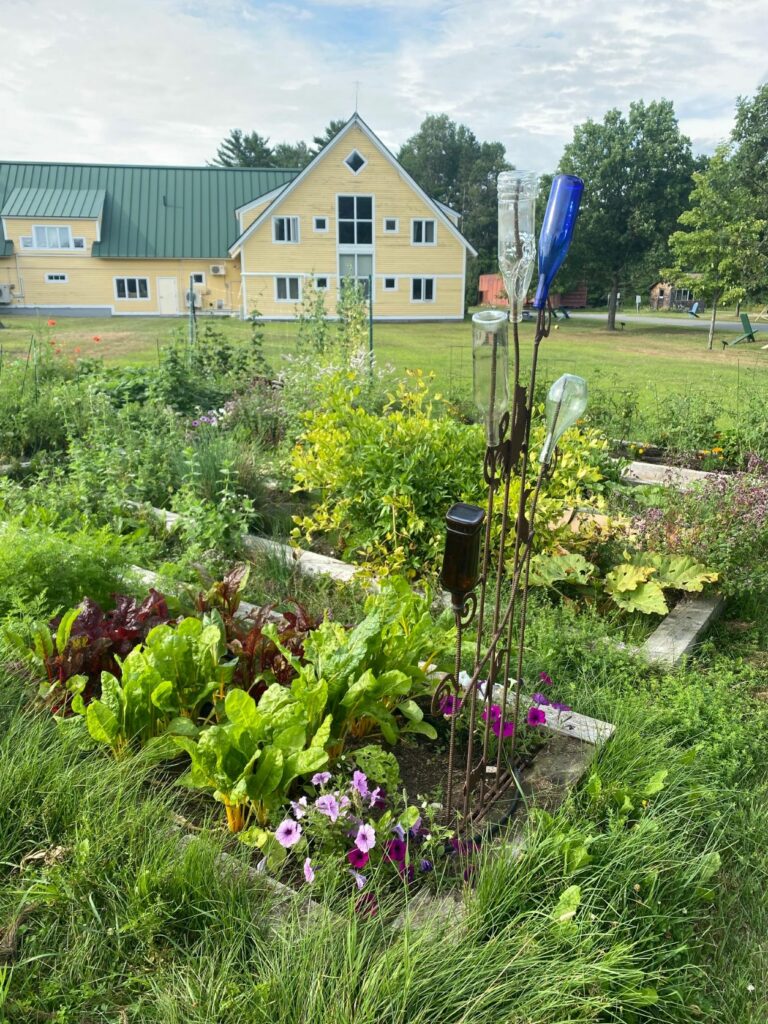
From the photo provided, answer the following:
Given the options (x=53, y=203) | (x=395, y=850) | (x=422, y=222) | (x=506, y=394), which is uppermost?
(x=53, y=203)

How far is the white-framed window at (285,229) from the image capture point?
28.8 metres

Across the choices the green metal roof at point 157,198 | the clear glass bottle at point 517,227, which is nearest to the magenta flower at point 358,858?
the clear glass bottle at point 517,227

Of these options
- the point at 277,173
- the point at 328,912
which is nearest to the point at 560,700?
the point at 328,912

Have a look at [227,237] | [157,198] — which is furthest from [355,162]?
[157,198]

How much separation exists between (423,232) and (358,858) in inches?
1195

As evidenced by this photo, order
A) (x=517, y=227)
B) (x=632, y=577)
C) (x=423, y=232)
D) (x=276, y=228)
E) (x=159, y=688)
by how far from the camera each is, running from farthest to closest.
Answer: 1. (x=423, y=232)
2. (x=276, y=228)
3. (x=632, y=577)
4. (x=159, y=688)
5. (x=517, y=227)

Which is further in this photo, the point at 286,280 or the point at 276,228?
the point at 286,280

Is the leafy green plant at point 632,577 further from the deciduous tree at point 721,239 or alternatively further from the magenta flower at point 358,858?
the deciduous tree at point 721,239

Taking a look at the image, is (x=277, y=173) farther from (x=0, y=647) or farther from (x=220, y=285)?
(x=0, y=647)

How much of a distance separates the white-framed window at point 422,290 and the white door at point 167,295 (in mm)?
9926

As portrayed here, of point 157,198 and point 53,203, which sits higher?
point 157,198

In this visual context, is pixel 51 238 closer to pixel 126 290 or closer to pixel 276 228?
pixel 126 290

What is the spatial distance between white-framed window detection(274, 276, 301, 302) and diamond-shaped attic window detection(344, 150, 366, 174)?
15.1ft

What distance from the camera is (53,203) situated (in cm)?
3028
